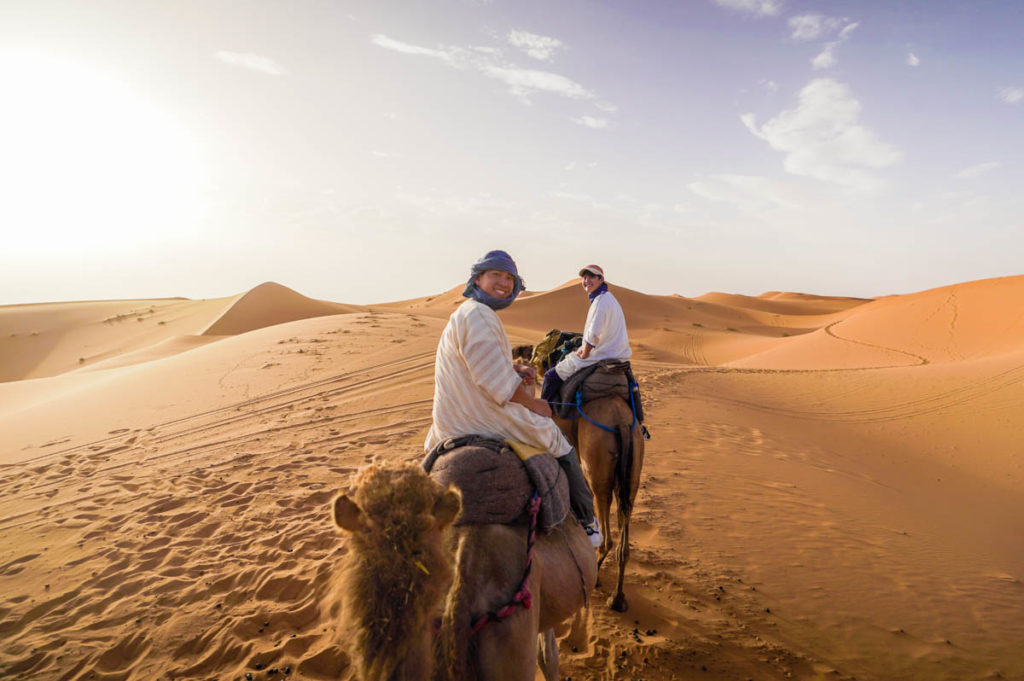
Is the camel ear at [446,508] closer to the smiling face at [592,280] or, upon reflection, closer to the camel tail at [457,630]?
the camel tail at [457,630]

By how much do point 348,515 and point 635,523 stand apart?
216 inches

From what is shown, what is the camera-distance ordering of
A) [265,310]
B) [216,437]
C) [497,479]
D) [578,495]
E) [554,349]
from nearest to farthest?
[497,479]
[578,495]
[554,349]
[216,437]
[265,310]

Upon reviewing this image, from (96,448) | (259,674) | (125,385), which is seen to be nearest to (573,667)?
(259,674)

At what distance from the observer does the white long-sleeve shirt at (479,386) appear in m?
2.38

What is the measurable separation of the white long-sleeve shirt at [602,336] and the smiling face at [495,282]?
2.29 metres

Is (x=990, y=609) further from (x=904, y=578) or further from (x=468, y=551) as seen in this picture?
(x=468, y=551)

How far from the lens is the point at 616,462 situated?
14.9 feet

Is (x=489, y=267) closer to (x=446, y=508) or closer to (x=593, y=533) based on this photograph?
(x=446, y=508)

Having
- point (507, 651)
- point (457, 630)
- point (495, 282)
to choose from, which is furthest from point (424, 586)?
point (495, 282)

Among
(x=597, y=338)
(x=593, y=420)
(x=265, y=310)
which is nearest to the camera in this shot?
(x=593, y=420)

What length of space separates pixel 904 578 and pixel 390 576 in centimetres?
675

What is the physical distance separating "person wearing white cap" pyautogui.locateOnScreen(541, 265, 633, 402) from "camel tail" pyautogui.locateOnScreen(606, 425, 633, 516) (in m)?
0.84

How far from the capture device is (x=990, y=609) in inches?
196

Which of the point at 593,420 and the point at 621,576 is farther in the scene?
the point at 593,420
